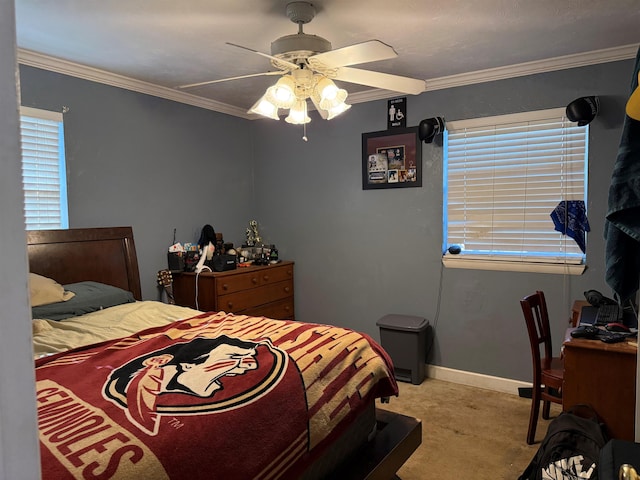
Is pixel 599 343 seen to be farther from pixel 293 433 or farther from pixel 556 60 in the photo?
pixel 556 60

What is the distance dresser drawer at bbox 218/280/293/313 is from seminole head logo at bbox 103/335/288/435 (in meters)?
1.66

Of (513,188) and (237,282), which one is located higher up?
(513,188)

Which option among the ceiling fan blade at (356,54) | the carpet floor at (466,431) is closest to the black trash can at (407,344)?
the carpet floor at (466,431)

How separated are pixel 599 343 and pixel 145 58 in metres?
3.19

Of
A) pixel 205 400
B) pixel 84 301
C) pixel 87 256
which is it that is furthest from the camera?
pixel 87 256

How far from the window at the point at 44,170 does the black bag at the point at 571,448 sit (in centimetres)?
322

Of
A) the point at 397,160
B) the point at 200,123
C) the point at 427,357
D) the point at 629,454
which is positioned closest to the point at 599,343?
the point at 629,454

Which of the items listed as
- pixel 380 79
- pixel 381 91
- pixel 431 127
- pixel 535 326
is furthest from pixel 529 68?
pixel 535 326

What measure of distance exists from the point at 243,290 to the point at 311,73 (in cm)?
218

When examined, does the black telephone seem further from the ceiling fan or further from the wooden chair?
the ceiling fan

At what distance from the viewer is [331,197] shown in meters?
4.22

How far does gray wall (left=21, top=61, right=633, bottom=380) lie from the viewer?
3154 millimetres

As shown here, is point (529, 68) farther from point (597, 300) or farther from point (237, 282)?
point (237, 282)

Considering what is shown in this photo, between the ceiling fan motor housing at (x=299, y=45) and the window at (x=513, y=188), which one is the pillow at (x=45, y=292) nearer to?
the ceiling fan motor housing at (x=299, y=45)
